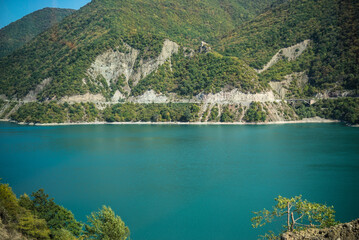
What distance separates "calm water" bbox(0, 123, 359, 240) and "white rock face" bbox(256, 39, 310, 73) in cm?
5984

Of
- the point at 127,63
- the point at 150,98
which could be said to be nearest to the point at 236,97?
the point at 150,98

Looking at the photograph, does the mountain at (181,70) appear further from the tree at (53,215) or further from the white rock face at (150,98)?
the tree at (53,215)

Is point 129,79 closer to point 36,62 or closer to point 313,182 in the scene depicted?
point 36,62

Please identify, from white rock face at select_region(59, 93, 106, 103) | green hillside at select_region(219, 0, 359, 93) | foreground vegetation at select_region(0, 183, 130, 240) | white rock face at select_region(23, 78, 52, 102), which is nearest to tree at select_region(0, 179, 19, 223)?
foreground vegetation at select_region(0, 183, 130, 240)

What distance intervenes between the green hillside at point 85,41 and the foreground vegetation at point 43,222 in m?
A: 87.2

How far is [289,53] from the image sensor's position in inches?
4892

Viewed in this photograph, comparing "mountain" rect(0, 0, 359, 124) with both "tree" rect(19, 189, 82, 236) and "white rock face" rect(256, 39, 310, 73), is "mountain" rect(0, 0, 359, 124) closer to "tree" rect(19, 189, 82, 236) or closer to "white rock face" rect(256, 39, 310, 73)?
"white rock face" rect(256, 39, 310, 73)

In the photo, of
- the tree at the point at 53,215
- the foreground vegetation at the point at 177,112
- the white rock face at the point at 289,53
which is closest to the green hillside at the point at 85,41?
the foreground vegetation at the point at 177,112

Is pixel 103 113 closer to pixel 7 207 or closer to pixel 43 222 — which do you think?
pixel 7 207

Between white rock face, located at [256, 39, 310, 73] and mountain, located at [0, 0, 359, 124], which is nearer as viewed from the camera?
mountain, located at [0, 0, 359, 124]

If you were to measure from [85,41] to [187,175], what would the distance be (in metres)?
100.0

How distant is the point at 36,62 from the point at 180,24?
72436mm

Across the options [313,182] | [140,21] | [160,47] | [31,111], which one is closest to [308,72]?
[160,47]

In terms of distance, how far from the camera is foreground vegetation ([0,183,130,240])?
17.5m
